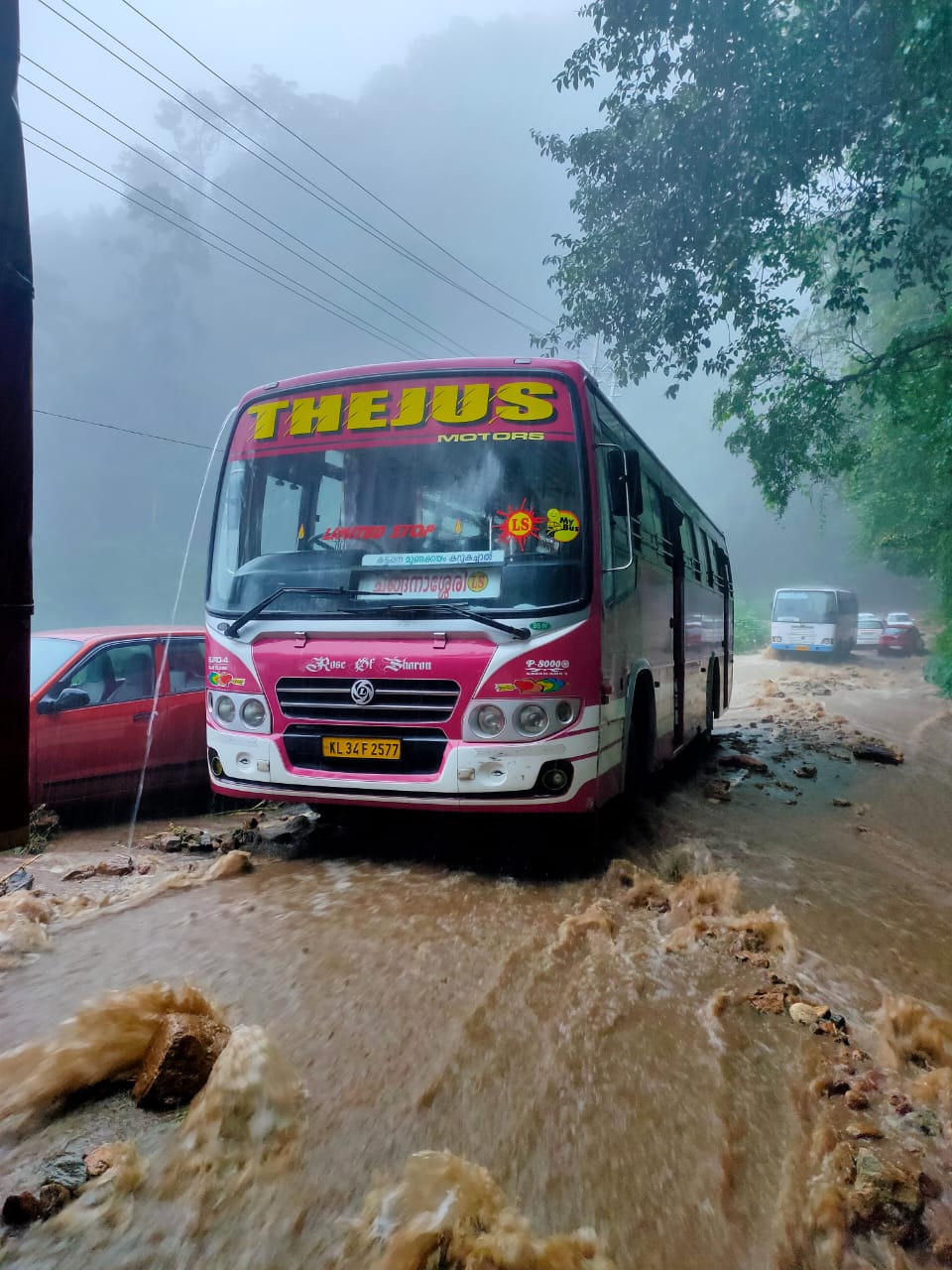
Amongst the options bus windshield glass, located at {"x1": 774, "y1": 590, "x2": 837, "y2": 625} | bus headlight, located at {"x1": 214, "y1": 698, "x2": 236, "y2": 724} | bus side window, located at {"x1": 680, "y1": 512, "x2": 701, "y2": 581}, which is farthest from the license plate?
bus windshield glass, located at {"x1": 774, "y1": 590, "x2": 837, "y2": 625}

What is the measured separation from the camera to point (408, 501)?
5020 mm

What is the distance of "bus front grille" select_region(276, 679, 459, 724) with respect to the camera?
15.7 ft

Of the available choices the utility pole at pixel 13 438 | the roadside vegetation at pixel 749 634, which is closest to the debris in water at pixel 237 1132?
the utility pole at pixel 13 438

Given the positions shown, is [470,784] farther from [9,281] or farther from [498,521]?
[9,281]

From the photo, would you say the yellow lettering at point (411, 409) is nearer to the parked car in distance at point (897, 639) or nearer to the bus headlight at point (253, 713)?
the bus headlight at point (253, 713)

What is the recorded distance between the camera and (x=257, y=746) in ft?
17.0

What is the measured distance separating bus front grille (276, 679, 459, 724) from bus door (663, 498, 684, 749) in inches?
146

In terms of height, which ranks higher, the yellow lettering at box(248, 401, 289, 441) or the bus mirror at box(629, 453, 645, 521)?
the yellow lettering at box(248, 401, 289, 441)

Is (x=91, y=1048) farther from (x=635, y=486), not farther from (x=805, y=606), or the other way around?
(x=805, y=606)

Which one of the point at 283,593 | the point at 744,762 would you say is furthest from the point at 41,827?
the point at 744,762

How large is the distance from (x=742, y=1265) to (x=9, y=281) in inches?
114

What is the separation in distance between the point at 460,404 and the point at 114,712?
363 cm

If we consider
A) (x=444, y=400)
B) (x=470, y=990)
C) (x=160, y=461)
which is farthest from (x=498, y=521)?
(x=160, y=461)

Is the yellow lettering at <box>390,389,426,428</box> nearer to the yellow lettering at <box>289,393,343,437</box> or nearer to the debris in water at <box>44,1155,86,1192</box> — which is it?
the yellow lettering at <box>289,393,343,437</box>
